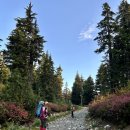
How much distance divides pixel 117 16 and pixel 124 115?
110 ft

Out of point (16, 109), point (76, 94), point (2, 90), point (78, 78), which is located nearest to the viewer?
point (16, 109)

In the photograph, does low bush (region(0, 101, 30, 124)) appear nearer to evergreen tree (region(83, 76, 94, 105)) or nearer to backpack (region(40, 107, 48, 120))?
backpack (region(40, 107, 48, 120))

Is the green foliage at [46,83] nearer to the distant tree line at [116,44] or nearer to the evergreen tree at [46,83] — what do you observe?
the evergreen tree at [46,83]

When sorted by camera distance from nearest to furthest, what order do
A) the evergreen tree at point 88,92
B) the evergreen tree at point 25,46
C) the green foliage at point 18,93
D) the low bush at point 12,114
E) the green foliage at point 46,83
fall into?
1. the low bush at point 12,114
2. the green foliage at point 18,93
3. the evergreen tree at point 25,46
4. the green foliage at point 46,83
5. the evergreen tree at point 88,92

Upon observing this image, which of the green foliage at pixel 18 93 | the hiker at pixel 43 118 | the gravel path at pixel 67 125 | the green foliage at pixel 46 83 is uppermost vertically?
the green foliage at pixel 46 83

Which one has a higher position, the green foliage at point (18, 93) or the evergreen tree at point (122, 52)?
the evergreen tree at point (122, 52)

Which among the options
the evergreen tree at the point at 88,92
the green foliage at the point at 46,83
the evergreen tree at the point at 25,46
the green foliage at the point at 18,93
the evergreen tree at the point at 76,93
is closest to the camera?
the green foliage at the point at 18,93

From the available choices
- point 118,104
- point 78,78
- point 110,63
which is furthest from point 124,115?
point 78,78

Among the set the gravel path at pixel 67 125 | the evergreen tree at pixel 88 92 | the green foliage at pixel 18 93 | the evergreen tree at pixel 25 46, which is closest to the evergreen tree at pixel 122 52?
the evergreen tree at pixel 25 46

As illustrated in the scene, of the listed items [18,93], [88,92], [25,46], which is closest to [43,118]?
[18,93]

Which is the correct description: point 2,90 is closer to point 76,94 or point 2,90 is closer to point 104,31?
point 104,31

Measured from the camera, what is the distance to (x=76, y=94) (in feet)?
400

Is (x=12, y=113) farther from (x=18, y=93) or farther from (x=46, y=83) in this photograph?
(x=46, y=83)

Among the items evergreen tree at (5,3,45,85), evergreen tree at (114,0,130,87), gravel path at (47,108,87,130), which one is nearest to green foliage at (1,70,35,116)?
gravel path at (47,108,87,130)
